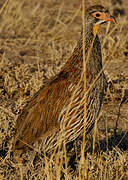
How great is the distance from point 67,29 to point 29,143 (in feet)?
14.3

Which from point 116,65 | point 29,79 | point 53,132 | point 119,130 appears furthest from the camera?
point 116,65

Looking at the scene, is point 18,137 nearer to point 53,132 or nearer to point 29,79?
point 53,132

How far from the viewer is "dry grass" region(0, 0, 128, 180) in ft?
13.7

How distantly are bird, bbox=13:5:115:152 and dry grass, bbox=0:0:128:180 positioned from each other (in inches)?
6.6

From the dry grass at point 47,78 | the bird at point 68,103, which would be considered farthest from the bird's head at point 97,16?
the dry grass at point 47,78

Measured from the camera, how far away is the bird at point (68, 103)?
412 cm

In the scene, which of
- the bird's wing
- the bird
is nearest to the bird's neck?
the bird

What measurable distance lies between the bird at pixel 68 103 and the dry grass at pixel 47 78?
6.6 inches

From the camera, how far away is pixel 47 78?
6270mm

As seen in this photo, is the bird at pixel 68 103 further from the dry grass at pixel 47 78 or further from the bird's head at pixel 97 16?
the dry grass at pixel 47 78

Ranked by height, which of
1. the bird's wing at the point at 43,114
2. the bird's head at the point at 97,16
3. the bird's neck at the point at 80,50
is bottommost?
the bird's wing at the point at 43,114

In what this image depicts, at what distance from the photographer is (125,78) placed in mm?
6180

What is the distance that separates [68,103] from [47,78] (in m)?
2.15

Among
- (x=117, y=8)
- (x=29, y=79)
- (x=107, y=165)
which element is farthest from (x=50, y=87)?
(x=117, y=8)
